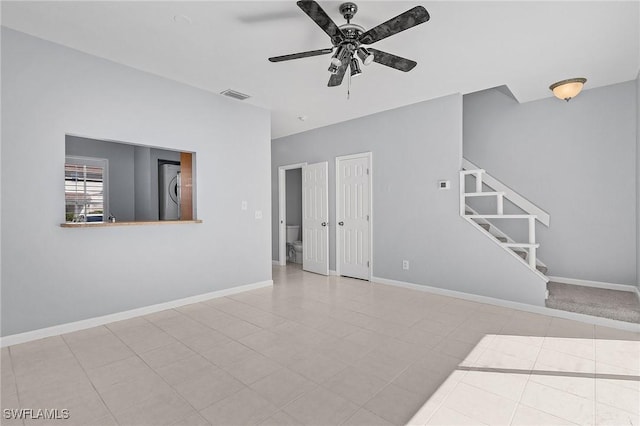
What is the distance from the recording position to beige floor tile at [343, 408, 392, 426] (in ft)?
5.85

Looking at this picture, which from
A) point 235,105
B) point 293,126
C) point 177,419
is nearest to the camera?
point 177,419

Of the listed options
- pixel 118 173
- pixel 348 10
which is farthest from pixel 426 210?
pixel 118 173

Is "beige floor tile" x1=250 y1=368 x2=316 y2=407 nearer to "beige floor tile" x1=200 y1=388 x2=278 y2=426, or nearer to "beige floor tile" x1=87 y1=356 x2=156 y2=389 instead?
"beige floor tile" x1=200 y1=388 x2=278 y2=426

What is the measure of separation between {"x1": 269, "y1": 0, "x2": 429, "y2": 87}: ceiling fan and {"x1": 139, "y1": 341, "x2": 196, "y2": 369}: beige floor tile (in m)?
2.51

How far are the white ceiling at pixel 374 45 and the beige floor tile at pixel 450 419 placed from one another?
275 cm

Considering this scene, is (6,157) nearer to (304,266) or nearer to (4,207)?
(4,207)

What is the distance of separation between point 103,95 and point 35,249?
162cm

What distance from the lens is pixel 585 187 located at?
4211 millimetres

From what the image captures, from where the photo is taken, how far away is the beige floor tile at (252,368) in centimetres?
227

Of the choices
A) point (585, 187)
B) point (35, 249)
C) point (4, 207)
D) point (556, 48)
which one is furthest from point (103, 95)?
point (585, 187)

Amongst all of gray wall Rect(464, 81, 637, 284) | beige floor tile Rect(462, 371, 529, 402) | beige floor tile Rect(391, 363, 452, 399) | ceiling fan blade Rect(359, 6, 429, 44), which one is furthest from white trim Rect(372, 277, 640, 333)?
ceiling fan blade Rect(359, 6, 429, 44)

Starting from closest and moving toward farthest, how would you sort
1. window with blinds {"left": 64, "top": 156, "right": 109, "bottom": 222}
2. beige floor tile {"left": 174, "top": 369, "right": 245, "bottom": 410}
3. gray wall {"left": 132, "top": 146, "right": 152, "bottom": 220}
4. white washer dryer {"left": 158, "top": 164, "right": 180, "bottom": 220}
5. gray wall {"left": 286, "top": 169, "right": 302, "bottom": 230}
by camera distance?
beige floor tile {"left": 174, "top": 369, "right": 245, "bottom": 410}, window with blinds {"left": 64, "top": 156, "right": 109, "bottom": 222}, gray wall {"left": 132, "top": 146, "right": 152, "bottom": 220}, white washer dryer {"left": 158, "top": 164, "right": 180, "bottom": 220}, gray wall {"left": 286, "top": 169, "right": 302, "bottom": 230}

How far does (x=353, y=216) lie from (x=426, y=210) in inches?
51.2

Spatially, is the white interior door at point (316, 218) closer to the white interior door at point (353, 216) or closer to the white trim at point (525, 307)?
the white interior door at point (353, 216)
